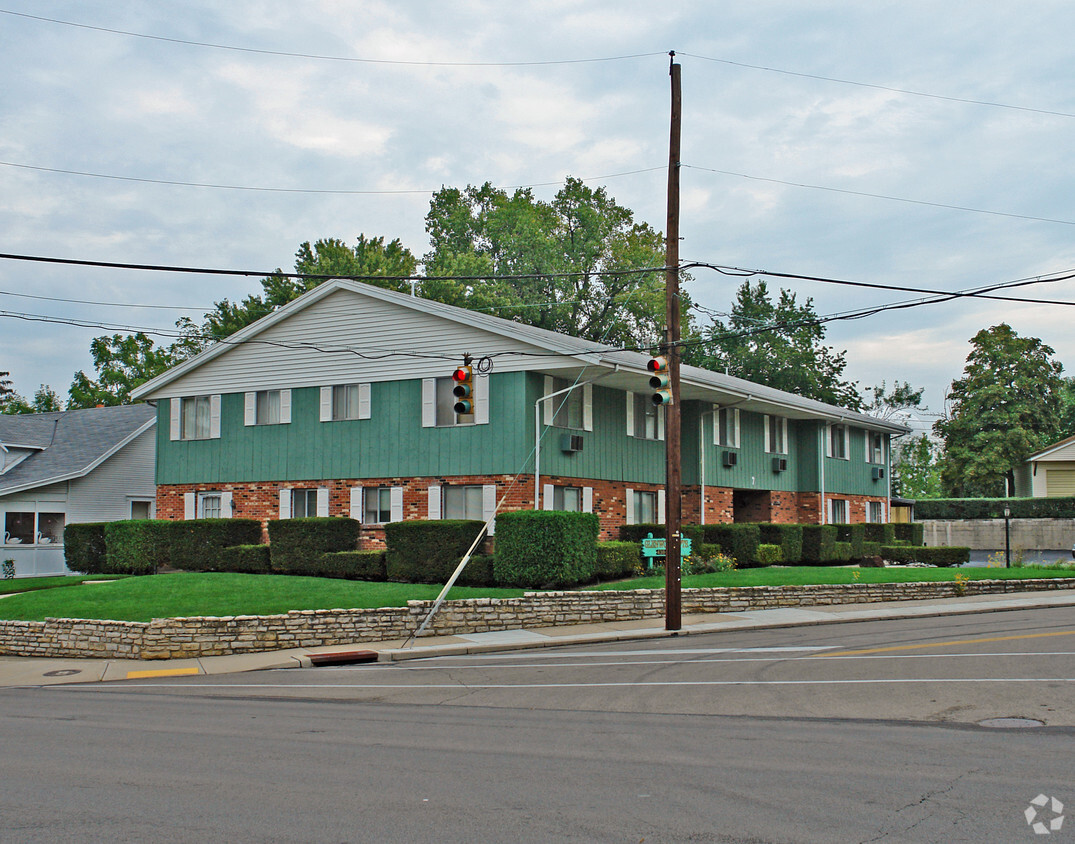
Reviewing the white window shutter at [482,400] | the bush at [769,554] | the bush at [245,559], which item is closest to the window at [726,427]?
the bush at [769,554]

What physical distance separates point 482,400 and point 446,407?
1340 millimetres

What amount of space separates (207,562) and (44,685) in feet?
43.9

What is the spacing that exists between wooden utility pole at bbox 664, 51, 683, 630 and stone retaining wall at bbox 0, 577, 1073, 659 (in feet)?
6.42

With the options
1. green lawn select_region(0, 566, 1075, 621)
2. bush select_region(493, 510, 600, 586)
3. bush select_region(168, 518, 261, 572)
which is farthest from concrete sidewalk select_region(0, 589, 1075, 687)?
bush select_region(168, 518, 261, 572)

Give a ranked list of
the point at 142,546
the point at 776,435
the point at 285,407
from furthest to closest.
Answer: the point at 776,435, the point at 285,407, the point at 142,546

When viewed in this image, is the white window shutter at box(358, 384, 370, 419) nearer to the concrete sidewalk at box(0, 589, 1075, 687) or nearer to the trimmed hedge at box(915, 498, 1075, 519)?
the concrete sidewalk at box(0, 589, 1075, 687)

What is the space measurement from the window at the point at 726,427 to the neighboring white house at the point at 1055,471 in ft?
85.6

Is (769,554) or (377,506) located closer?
(377,506)

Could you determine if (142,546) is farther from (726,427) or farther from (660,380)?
(726,427)

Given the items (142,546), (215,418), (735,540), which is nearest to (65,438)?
(215,418)

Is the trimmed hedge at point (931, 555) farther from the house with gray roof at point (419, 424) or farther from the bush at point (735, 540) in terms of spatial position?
the bush at point (735, 540)

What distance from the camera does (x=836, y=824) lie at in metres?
6.72

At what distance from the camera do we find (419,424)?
94.7 feet

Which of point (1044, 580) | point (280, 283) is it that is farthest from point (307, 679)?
A: point (280, 283)
